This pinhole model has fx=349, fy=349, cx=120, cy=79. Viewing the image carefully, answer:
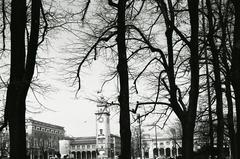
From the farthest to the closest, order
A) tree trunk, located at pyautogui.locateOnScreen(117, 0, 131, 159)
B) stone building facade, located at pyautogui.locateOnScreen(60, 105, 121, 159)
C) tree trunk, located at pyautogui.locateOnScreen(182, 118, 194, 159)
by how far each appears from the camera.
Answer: stone building facade, located at pyautogui.locateOnScreen(60, 105, 121, 159) → tree trunk, located at pyautogui.locateOnScreen(182, 118, 194, 159) → tree trunk, located at pyautogui.locateOnScreen(117, 0, 131, 159)

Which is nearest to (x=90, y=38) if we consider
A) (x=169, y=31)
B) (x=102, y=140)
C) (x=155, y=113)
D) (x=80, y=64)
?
(x=80, y=64)

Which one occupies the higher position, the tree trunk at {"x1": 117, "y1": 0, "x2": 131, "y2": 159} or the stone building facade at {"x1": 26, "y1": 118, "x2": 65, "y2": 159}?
the tree trunk at {"x1": 117, "y1": 0, "x2": 131, "y2": 159}

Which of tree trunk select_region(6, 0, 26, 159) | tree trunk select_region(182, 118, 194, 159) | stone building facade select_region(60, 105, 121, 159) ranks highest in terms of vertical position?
tree trunk select_region(6, 0, 26, 159)

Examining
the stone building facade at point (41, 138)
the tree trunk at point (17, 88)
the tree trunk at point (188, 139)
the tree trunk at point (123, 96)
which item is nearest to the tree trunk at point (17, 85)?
the tree trunk at point (17, 88)

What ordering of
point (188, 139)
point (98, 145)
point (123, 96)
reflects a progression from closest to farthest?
point (123, 96), point (188, 139), point (98, 145)

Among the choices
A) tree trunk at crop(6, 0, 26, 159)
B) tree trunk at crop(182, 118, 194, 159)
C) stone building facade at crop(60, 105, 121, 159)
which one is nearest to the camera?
tree trunk at crop(6, 0, 26, 159)

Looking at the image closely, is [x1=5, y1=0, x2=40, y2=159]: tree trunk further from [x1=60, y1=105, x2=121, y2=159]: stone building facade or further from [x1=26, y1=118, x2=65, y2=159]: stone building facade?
[x1=60, y1=105, x2=121, y2=159]: stone building facade

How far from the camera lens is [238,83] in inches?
461

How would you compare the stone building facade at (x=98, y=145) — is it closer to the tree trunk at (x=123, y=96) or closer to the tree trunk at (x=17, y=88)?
the tree trunk at (x=123, y=96)

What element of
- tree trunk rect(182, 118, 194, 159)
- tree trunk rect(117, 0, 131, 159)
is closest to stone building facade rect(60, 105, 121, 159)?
tree trunk rect(182, 118, 194, 159)

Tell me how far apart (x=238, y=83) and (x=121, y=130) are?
4360mm

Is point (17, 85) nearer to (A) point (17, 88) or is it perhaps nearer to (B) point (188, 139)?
(A) point (17, 88)

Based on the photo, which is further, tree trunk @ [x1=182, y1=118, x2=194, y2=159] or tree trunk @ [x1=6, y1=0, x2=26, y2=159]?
tree trunk @ [x1=182, y1=118, x2=194, y2=159]

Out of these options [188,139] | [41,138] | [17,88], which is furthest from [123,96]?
[41,138]
